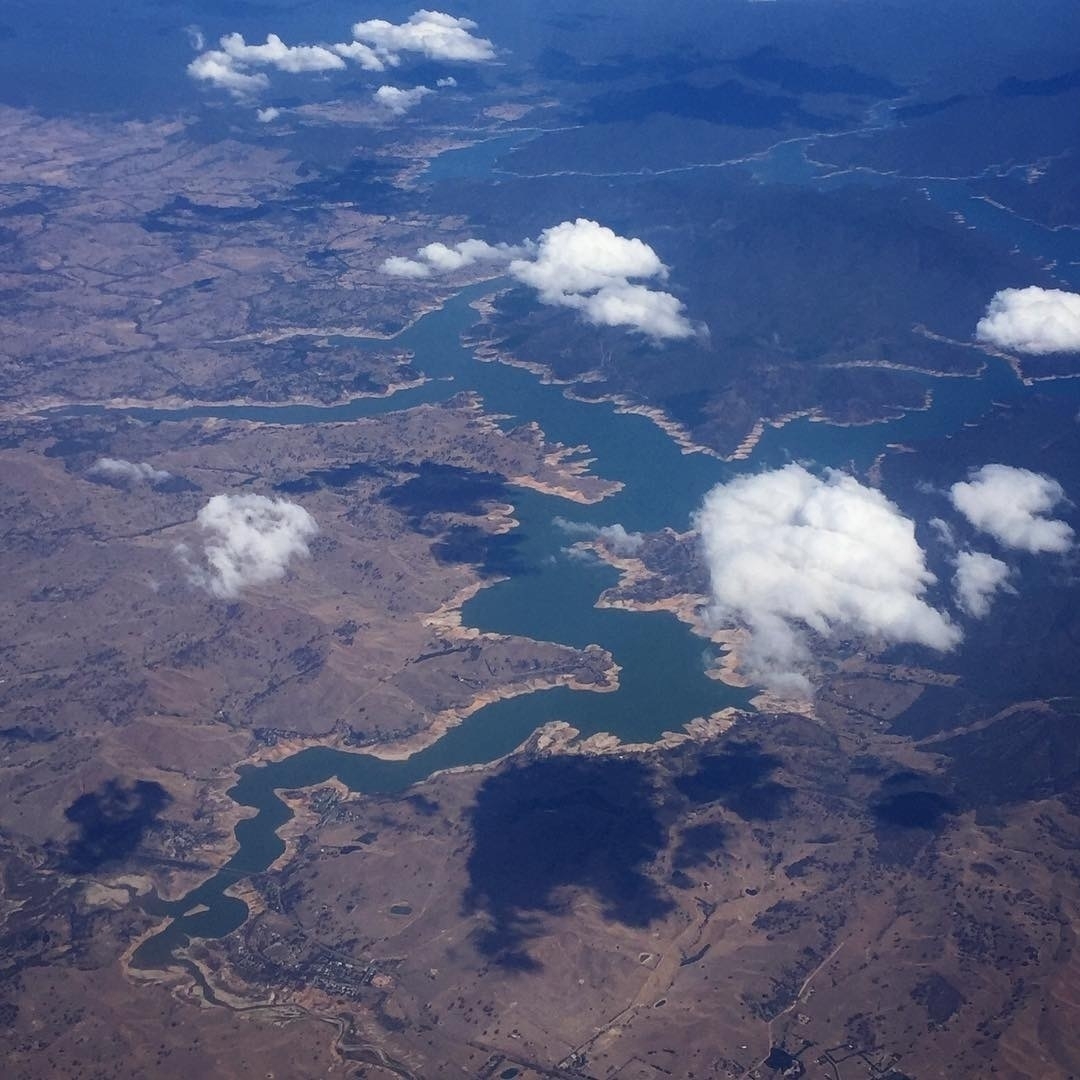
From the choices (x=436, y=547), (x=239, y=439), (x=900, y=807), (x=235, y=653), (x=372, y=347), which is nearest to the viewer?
(x=900, y=807)

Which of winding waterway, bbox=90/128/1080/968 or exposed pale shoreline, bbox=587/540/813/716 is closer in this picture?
winding waterway, bbox=90/128/1080/968

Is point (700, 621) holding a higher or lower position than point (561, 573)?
lower

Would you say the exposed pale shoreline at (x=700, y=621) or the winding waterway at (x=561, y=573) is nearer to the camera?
the winding waterway at (x=561, y=573)

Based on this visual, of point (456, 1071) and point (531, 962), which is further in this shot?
point (531, 962)

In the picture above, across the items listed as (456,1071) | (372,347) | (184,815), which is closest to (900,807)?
(456,1071)

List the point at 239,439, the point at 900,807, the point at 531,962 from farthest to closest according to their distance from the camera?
1. the point at 239,439
2. the point at 900,807
3. the point at 531,962

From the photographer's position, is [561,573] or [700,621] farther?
[561,573]

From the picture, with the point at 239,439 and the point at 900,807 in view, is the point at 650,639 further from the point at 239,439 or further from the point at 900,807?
the point at 239,439

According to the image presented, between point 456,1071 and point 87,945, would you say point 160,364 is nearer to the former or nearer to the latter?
point 87,945
